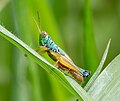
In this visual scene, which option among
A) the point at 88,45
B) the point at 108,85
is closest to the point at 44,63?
the point at 108,85

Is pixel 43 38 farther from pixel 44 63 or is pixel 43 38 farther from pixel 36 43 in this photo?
pixel 44 63

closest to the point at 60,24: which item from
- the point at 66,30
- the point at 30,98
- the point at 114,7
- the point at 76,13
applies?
the point at 66,30

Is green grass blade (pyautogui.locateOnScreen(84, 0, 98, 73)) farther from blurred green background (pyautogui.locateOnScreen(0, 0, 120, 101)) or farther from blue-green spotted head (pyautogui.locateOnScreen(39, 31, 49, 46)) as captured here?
blue-green spotted head (pyautogui.locateOnScreen(39, 31, 49, 46))

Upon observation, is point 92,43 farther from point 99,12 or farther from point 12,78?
point 99,12

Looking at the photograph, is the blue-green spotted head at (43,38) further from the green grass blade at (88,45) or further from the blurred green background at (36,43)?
the green grass blade at (88,45)

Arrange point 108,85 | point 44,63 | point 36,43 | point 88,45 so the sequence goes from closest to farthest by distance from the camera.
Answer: point 44,63, point 108,85, point 88,45, point 36,43
